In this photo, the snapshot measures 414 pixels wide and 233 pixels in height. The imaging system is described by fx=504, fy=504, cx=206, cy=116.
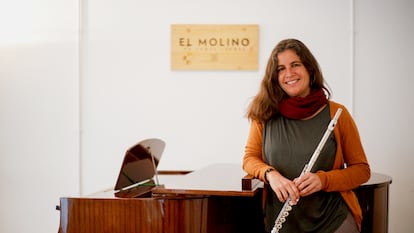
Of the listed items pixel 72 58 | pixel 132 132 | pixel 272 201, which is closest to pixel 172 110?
pixel 132 132

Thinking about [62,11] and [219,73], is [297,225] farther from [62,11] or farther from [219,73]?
[62,11]

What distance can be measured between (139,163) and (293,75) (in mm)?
917

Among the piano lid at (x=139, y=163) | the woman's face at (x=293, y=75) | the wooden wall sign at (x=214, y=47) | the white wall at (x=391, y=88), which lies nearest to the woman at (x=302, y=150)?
the woman's face at (x=293, y=75)

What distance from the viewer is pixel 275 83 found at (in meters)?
1.92

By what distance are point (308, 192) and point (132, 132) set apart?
227 cm

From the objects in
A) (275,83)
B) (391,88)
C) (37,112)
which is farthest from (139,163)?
(391,88)

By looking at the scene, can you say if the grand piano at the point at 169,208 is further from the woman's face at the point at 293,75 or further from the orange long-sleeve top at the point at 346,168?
the woman's face at the point at 293,75

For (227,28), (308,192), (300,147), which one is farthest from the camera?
(227,28)

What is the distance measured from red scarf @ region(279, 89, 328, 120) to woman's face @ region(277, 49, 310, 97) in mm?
43

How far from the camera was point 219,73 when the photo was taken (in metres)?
3.71

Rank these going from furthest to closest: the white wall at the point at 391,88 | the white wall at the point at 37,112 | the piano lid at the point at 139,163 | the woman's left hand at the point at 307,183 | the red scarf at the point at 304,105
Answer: the white wall at the point at 37,112
the white wall at the point at 391,88
the piano lid at the point at 139,163
the red scarf at the point at 304,105
the woman's left hand at the point at 307,183

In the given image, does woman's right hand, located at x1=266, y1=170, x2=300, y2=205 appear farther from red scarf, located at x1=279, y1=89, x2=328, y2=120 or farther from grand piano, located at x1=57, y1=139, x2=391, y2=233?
red scarf, located at x1=279, y1=89, x2=328, y2=120

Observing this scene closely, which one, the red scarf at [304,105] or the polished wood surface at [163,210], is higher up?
the red scarf at [304,105]

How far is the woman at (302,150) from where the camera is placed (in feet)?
5.62
